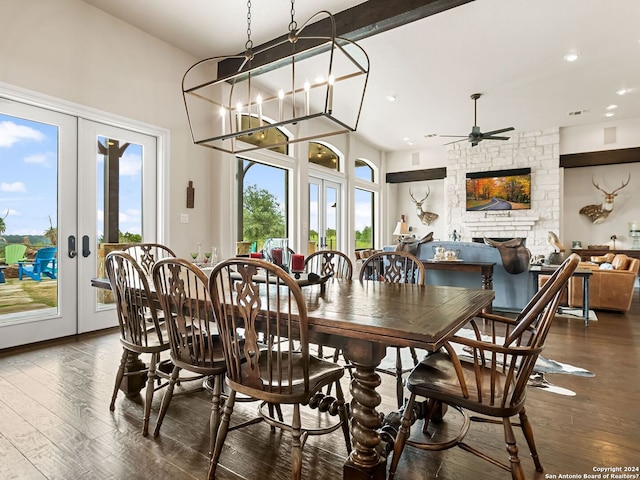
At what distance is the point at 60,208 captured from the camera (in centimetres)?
362

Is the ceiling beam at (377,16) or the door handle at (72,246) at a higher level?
the ceiling beam at (377,16)

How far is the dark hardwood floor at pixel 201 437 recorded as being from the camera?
1.62 meters

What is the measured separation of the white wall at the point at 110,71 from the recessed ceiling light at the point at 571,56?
15.9ft

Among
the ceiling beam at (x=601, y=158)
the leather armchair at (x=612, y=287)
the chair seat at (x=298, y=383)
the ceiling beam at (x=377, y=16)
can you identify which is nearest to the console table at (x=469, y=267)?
the leather armchair at (x=612, y=287)

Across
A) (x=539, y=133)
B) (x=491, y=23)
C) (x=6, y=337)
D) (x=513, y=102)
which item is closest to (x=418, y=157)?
(x=539, y=133)

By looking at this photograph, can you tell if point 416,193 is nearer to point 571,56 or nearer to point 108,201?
point 571,56

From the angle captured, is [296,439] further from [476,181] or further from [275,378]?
[476,181]

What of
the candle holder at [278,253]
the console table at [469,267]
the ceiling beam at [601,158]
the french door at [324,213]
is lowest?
the console table at [469,267]

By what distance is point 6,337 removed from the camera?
3236 mm

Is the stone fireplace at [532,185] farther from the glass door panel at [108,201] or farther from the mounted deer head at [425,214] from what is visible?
the glass door panel at [108,201]

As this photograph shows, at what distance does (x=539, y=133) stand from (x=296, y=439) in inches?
346

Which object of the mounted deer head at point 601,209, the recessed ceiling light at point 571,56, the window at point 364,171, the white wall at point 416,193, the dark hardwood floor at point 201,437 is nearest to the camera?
the dark hardwood floor at point 201,437

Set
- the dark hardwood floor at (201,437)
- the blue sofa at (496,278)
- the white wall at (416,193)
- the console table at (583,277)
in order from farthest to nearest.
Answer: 1. the white wall at (416,193)
2. the blue sofa at (496,278)
3. the console table at (583,277)
4. the dark hardwood floor at (201,437)

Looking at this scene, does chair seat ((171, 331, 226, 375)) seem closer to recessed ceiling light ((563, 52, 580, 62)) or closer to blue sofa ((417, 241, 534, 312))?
blue sofa ((417, 241, 534, 312))
